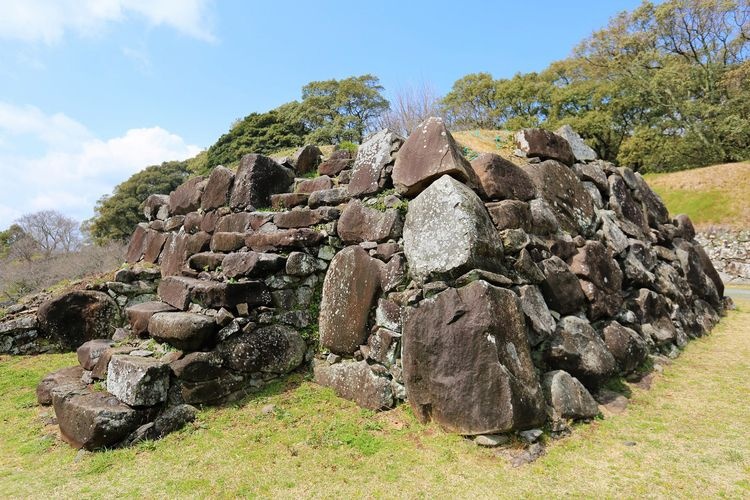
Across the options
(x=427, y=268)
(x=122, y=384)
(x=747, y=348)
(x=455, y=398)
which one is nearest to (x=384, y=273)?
(x=427, y=268)

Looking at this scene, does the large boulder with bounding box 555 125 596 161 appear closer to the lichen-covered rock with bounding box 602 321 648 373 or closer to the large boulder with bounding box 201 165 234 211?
the lichen-covered rock with bounding box 602 321 648 373

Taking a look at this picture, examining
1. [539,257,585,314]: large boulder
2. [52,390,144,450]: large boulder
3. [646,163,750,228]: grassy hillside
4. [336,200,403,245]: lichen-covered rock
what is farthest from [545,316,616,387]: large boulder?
[646,163,750,228]: grassy hillside

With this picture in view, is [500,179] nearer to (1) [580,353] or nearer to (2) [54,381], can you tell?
(1) [580,353]

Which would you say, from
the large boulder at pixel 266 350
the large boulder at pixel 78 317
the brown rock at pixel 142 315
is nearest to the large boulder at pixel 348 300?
the large boulder at pixel 266 350

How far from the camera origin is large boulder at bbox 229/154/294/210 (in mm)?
8523

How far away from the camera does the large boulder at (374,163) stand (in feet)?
23.9

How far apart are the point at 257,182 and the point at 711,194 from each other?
93.6 feet

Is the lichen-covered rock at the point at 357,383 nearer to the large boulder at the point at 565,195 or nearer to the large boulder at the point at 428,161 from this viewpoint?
the large boulder at the point at 428,161

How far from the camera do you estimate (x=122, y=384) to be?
17.9 feet

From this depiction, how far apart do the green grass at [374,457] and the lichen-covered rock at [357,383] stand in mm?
155

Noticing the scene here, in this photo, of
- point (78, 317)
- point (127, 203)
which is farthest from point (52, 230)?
point (78, 317)

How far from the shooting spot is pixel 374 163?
7461mm

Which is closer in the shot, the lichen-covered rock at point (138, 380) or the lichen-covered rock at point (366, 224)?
the lichen-covered rock at point (138, 380)

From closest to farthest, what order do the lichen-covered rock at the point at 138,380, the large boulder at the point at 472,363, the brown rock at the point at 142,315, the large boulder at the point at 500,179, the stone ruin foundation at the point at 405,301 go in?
the large boulder at the point at 472,363 < the stone ruin foundation at the point at 405,301 < the lichen-covered rock at the point at 138,380 < the brown rock at the point at 142,315 < the large boulder at the point at 500,179
